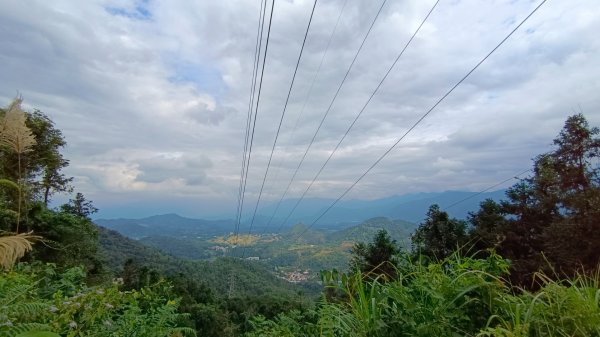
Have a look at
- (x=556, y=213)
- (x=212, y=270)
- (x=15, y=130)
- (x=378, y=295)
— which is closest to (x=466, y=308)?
(x=378, y=295)

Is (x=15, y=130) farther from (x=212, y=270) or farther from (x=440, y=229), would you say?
(x=212, y=270)

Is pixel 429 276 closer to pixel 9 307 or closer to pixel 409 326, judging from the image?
pixel 409 326

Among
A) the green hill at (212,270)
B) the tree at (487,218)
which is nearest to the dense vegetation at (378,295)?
the tree at (487,218)

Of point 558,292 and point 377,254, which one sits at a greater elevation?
point 558,292

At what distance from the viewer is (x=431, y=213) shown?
83.9 feet

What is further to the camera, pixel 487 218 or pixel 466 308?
pixel 487 218

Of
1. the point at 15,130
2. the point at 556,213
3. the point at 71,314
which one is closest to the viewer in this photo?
the point at 15,130

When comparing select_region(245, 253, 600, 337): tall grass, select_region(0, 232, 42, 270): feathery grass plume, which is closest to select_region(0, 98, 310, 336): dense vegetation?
select_region(0, 232, 42, 270): feathery grass plume

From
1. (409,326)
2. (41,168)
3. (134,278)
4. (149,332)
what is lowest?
(134,278)

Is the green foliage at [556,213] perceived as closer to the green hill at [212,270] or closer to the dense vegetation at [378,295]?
the dense vegetation at [378,295]

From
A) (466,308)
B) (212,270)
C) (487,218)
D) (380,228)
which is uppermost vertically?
(466,308)

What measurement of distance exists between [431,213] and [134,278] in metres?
21.2

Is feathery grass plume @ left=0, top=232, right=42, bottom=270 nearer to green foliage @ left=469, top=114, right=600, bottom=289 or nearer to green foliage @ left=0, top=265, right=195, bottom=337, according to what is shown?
green foliage @ left=0, top=265, right=195, bottom=337

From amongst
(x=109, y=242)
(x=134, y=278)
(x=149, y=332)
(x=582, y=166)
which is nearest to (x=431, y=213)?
(x=582, y=166)
